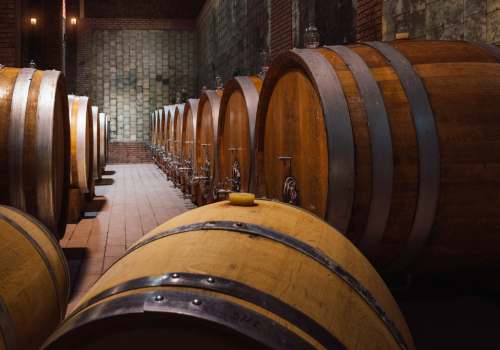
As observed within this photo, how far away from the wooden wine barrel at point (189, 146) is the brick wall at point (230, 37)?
9.41 feet

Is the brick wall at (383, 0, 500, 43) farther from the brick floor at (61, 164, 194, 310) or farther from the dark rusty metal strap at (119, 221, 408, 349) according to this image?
the brick floor at (61, 164, 194, 310)

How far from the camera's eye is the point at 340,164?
2.24m

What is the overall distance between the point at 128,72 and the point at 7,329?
63.7ft

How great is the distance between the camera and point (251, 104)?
396cm

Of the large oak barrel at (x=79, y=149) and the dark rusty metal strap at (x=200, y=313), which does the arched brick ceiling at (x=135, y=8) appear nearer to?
the large oak barrel at (x=79, y=149)

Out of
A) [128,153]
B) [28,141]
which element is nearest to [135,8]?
[128,153]

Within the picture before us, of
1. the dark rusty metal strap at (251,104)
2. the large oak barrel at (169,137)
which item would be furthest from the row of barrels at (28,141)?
the large oak barrel at (169,137)

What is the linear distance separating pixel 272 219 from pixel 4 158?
224cm

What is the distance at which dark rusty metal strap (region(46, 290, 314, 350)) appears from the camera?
2.77ft

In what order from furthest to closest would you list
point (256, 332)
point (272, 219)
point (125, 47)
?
1. point (125, 47)
2. point (272, 219)
3. point (256, 332)

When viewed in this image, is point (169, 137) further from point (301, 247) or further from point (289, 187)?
point (301, 247)

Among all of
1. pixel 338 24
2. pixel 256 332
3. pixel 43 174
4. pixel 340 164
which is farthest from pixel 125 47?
pixel 256 332

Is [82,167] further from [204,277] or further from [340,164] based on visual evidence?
[204,277]

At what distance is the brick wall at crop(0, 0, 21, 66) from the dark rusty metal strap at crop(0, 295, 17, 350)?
24.5 feet
